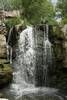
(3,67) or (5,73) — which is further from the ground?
(3,67)

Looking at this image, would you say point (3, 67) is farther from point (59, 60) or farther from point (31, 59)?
point (59, 60)

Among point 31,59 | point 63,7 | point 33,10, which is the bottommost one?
point 31,59

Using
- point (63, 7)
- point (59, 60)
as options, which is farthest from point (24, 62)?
point (63, 7)

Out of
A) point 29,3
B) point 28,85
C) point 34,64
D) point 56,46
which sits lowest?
point 28,85

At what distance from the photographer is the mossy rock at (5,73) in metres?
20.8

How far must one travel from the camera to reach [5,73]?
20812 millimetres

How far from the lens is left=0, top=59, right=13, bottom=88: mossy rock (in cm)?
2077

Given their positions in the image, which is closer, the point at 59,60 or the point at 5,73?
the point at 5,73

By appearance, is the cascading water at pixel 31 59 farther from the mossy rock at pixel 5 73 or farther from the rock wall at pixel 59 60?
the mossy rock at pixel 5 73

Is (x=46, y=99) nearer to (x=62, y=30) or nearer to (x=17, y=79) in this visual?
(x=17, y=79)

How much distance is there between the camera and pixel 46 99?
18438mm

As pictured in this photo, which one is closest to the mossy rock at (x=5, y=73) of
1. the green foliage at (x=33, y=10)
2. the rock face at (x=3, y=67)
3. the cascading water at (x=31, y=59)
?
the rock face at (x=3, y=67)

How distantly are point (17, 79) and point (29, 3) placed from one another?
12.9 m

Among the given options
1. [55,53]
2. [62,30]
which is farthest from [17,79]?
[62,30]
